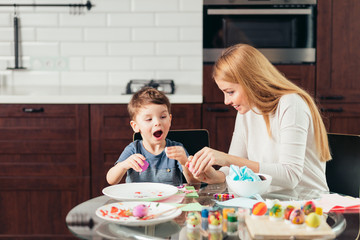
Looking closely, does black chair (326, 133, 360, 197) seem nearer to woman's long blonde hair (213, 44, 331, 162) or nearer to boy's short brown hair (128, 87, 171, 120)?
woman's long blonde hair (213, 44, 331, 162)

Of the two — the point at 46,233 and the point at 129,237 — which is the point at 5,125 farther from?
the point at 129,237

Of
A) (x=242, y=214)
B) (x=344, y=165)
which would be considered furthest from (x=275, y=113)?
(x=242, y=214)

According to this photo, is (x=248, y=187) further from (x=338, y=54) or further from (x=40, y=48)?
(x=40, y=48)

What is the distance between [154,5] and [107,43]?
0.46m

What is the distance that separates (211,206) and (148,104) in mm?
662

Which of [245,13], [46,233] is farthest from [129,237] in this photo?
[245,13]

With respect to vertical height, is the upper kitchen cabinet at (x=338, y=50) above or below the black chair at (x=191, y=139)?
above

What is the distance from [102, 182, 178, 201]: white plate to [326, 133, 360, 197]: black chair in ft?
2.85

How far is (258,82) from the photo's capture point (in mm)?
1941

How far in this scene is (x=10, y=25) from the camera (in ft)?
12.1

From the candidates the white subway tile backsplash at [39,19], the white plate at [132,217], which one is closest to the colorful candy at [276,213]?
the white plate at [132,217]

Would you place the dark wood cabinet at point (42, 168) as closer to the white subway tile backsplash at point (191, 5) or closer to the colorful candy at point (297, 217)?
the white subway tile backsplash at point (191, 5)

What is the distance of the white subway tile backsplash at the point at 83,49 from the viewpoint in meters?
3.70

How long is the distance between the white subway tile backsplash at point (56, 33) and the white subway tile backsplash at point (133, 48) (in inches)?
10.8
